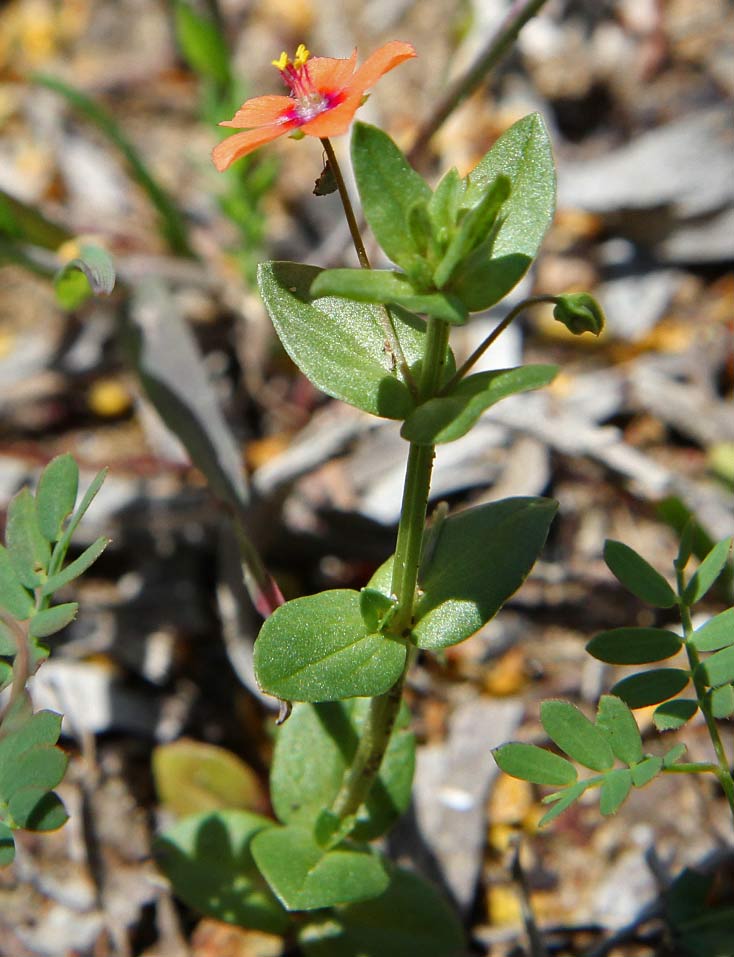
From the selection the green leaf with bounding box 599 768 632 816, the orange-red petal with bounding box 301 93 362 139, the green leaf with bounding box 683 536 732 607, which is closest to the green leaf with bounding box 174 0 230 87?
the orange-red petal with bounding box 301 93 362 139

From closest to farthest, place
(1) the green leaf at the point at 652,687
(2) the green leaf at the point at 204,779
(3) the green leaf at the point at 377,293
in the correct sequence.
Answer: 1. (3) the green leaf at the point at 377,293
2. (1) the green leaf at the point at 652,687
3. (2) the green leaf at the point at 204,779

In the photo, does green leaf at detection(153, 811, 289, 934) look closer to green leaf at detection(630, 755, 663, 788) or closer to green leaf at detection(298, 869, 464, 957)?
green leaf at detection(298, 869, 464, 957)

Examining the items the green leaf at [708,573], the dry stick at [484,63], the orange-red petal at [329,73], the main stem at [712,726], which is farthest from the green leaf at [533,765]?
the dry stick at [484,63]

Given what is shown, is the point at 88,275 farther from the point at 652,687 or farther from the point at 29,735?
the point at 652,687

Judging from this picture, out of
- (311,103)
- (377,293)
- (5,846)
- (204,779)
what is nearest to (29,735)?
(5,846)

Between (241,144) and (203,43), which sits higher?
(203,43)

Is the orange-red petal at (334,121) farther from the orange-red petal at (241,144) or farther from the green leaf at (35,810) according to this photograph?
the green leaf at (35,810)
